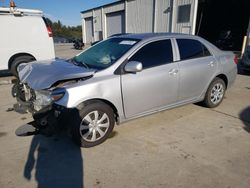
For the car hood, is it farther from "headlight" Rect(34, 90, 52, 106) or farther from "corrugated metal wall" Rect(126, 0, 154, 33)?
"corrugated metal wall" Rect(126, 0, 154, 33)

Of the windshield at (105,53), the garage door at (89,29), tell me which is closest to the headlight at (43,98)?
the windshield at (105,53)

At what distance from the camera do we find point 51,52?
7680mm

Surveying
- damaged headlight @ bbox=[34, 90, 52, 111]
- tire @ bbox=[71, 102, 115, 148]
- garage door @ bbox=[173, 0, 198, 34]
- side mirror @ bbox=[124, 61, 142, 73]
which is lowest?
tire @ bbox=[71, 102, 115, 148]

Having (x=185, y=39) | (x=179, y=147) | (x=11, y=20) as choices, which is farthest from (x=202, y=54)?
(x=11, y=20)

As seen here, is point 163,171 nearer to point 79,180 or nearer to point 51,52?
point 79,180

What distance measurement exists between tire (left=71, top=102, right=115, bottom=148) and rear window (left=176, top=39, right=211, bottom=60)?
1845mm

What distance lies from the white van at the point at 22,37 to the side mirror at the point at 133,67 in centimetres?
538

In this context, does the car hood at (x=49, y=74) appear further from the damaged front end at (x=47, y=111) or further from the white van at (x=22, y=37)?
the white van at (x=22, y=37)

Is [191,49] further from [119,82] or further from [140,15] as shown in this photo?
[140,15]

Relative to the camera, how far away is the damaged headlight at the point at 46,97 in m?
2.80

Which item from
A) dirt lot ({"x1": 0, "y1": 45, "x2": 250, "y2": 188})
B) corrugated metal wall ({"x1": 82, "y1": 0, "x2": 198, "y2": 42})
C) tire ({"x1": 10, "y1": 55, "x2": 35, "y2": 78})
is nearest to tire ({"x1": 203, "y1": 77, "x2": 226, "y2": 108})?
dirt lot ({"x1": 0, "y1": 45, "x2": 250, "y2": 188})

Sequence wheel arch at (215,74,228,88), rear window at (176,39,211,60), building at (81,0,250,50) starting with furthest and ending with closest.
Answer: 1. building at (81,0,250,50)
2. wheel arch at (215,74,228,88)
3. rear window at (176,39,211,60)

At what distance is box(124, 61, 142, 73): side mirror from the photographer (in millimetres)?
3112

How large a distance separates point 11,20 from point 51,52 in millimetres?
1600
